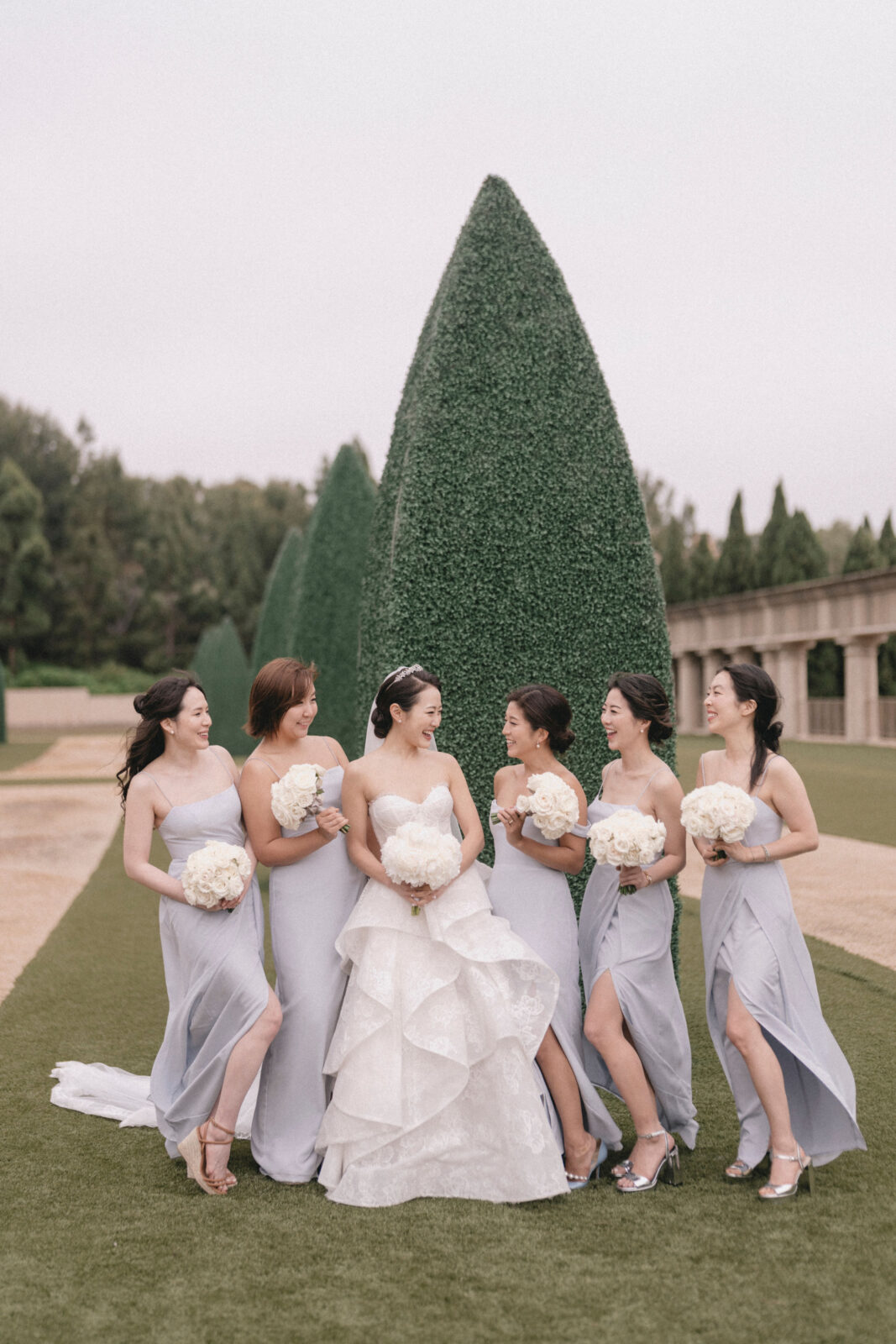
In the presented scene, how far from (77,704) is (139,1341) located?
54.4 metres

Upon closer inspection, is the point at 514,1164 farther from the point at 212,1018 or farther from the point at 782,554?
the point at 782,554

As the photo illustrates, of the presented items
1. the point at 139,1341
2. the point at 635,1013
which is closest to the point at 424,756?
the point at 635,1013

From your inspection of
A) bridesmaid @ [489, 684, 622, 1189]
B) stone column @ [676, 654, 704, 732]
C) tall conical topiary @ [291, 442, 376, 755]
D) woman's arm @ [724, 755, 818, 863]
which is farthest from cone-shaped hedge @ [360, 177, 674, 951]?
stone column @ [676, 654, 704, 732]

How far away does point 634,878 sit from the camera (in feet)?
14.6

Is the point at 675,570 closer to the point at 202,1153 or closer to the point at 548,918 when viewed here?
the point at 548,918

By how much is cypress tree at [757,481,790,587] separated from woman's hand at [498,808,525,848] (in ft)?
109

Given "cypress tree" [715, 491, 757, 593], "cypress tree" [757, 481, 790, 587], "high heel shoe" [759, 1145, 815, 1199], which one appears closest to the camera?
"high heel shoe" [759, 1145, 815, 1199]

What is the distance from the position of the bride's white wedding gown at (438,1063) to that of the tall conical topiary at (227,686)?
2252 centimetres

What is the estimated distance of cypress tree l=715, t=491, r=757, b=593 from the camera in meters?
38.2

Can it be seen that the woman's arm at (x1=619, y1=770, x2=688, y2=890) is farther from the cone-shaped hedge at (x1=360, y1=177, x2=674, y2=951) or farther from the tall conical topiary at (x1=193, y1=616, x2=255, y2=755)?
the tall conical topiary at (x1=193, y1=616, x2=255, y2=755)

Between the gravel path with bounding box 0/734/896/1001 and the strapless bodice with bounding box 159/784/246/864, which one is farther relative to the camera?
the gravel path with bounding box 0/734/896/1001

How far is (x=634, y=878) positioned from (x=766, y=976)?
2.03 ft

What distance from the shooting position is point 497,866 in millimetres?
4801

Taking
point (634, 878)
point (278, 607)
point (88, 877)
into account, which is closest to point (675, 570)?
point (278, 607)
